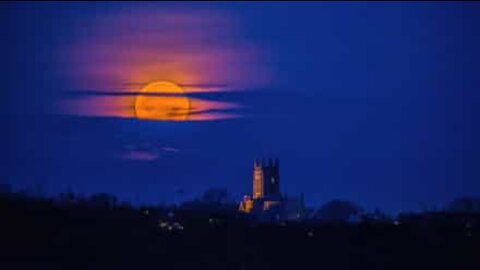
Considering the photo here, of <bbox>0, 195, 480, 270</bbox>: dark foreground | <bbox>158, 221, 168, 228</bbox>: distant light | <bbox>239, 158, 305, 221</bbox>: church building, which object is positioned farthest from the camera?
<bbox>239, 158, 305, 221</bbox>: church building

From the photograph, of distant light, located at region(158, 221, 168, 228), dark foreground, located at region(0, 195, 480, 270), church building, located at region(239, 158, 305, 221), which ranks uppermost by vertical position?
church building, located at region(239, 158, 305, 221)

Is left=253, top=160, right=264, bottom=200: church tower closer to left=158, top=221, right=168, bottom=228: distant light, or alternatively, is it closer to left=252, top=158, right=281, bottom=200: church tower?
left=252, top=158, right=281, bottom=200: church tower

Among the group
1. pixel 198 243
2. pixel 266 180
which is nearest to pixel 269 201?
pixel 266 180

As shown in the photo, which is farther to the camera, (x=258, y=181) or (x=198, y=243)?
(x=258, y=181)

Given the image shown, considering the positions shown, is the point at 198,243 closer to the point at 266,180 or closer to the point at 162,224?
the point at 162,224

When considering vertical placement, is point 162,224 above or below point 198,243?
above

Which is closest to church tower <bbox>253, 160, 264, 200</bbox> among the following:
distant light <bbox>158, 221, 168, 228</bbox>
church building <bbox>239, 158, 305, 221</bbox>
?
church building <bbox>239, 158, 305, 221</bbox>

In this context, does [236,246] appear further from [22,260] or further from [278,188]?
[278,188]

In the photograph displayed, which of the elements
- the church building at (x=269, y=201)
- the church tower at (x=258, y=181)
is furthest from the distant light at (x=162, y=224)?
the church tower at (x=258, y=181)

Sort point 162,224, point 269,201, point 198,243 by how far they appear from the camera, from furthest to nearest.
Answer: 1. point 269,201
2. point 162,224
3. point 198,243

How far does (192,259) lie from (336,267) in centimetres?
609

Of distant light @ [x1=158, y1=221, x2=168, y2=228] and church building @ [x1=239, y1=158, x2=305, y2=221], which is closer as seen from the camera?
distant light @ [x1=158, y1=221, x2=168, y2=228]

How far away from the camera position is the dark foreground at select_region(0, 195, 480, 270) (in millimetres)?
43969

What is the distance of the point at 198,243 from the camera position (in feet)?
159
